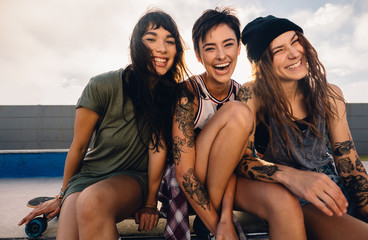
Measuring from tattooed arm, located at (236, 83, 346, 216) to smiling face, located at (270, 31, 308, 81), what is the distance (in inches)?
24.5

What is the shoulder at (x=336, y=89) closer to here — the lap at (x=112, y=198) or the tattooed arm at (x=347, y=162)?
the tattooed arm at (x=347, y=162)

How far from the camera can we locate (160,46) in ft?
5.24

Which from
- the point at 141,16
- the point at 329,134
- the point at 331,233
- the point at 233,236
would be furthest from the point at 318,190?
the point at 141,16

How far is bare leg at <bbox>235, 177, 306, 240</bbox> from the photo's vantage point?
1030mm

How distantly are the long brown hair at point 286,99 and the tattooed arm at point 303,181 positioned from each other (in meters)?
0.28

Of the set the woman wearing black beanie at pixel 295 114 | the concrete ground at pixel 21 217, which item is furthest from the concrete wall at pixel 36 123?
the woman wearing black beanie at pixel 295 114

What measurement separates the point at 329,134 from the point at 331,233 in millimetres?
640

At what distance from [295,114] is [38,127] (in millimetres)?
7206

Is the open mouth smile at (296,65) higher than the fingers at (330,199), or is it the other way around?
the open mouth smile at (296,65)

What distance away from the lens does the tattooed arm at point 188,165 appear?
1.27 metres

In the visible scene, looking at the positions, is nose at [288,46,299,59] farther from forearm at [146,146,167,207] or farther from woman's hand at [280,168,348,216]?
forearm at [146,146,167,207]

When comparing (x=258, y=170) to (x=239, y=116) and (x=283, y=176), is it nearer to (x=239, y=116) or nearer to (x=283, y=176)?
(x=283, y=176)

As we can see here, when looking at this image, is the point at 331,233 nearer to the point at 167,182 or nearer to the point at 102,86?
the point at 167,182

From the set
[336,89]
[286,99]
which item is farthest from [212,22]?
[336,89]
